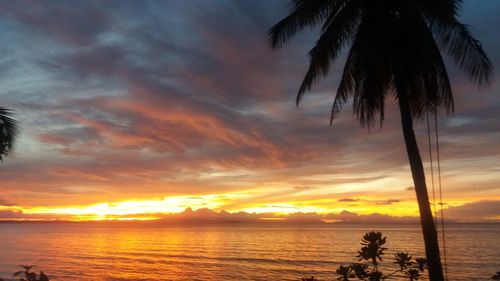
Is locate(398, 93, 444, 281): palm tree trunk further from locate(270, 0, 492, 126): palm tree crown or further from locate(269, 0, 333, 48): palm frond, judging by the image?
locate(269, 0, 333, 48): palm frond

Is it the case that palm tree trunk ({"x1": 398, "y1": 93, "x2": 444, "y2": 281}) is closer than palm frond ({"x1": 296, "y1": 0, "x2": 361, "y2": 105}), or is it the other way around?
palm tree trunk ({"x1": 398, "y1": 93, "x2": 444, "y2": 281})

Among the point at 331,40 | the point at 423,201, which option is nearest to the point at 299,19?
the point at 331,40

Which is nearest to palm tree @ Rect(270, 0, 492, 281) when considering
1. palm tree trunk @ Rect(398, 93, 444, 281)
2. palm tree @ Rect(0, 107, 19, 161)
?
palm tree trunk @ Rect(398, 93, 444, 281)

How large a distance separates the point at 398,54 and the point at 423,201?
12.0 ft

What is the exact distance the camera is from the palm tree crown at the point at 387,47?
11602mm

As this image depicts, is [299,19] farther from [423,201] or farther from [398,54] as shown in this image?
[423,201]

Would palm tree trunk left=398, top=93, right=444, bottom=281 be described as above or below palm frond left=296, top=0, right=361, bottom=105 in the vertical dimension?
below

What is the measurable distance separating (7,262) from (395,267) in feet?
154

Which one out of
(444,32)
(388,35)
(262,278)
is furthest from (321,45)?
(262,278)

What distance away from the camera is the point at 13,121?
557 inches

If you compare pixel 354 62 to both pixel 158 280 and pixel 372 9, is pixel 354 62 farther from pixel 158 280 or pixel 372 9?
pixel 158 280

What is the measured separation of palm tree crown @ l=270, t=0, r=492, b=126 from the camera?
1160 cm

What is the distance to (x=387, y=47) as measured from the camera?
1177 centimetres

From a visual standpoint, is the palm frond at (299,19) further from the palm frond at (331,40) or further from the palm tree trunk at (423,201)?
the palm tree trunk at (423,201)
